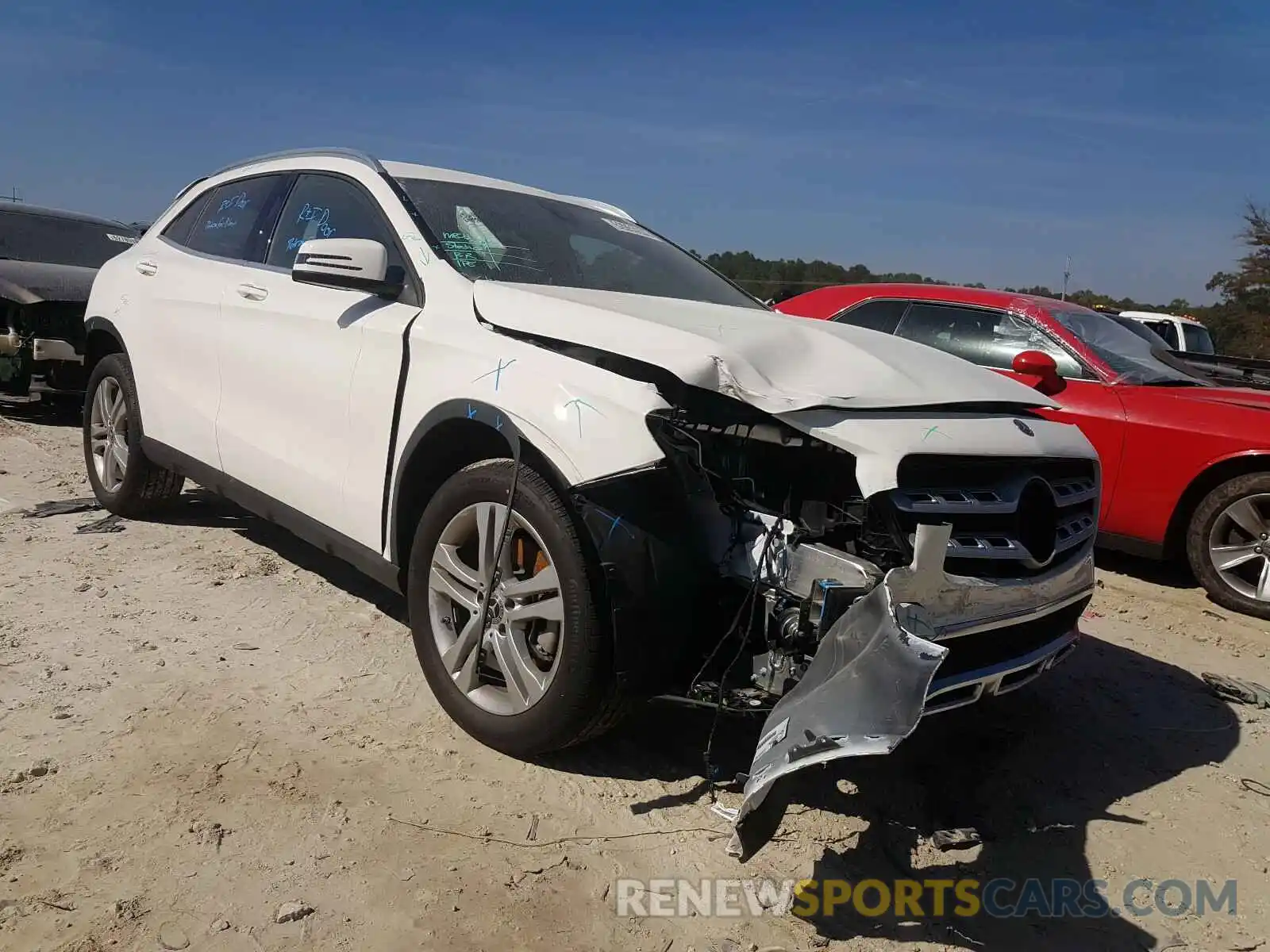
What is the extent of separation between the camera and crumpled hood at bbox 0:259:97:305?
26.0 feet

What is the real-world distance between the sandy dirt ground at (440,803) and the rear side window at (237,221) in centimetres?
157

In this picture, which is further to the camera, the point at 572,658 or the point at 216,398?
the point at 216,398

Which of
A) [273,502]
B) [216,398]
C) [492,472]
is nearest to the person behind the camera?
[492,472]

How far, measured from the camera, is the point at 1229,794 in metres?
3.32

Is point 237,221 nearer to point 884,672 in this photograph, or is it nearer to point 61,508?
point 61,508

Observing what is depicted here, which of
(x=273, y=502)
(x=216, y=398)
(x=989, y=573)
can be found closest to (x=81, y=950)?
(x=273, y=502)

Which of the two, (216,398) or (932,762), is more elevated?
(216,398)

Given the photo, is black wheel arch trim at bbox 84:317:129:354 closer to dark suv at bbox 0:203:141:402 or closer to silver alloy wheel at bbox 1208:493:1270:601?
dark suv at bbox 0:203:141:402

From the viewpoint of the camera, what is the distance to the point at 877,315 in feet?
22.3

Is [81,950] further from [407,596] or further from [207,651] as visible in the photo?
[207,651]

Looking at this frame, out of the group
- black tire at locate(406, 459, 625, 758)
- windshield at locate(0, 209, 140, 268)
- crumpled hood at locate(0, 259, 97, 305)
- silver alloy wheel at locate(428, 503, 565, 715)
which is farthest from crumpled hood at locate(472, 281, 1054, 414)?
windshield at locate(0, 209, 140, 268)

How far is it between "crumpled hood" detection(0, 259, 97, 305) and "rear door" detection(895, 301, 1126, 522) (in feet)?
→ 20.8

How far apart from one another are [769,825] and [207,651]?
2442 millimetres

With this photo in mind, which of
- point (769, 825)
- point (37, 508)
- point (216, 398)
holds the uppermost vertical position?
point (216, 398)
